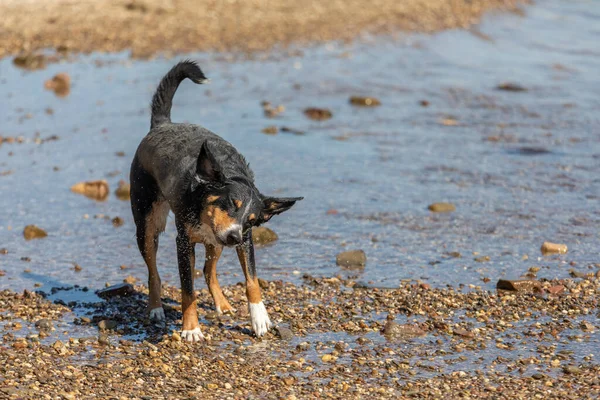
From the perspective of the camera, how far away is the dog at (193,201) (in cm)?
692

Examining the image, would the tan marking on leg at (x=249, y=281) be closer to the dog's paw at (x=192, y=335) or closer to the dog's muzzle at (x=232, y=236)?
→ the dog's paw at (x=192, y=335)

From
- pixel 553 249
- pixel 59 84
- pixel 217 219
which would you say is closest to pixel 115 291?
pixel 217 219

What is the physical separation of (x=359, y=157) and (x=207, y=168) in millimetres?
7012

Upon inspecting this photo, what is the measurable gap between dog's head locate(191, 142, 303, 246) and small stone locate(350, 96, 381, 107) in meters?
10.1

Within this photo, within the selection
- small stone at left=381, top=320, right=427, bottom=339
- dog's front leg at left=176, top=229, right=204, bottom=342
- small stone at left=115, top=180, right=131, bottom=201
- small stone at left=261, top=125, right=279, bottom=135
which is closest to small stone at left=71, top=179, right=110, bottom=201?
small stone at left=115, top=180, right=131, bottom=201

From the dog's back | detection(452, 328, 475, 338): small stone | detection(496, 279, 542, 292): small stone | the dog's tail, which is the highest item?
the dog's tail

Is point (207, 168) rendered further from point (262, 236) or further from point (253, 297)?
point (262, 236)

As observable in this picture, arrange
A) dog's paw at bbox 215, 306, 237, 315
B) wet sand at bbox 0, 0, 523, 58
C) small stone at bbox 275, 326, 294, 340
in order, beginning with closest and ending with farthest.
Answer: small stone at bbox 275, 326, 294, 340 < dog's paw at bbox 215, 306, 237, 315 < wet sand at bbox 0, 0, 523, 58

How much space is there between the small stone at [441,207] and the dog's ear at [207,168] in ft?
16.6

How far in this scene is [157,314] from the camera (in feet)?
26.9

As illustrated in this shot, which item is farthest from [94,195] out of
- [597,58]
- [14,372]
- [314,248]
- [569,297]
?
[597,58]

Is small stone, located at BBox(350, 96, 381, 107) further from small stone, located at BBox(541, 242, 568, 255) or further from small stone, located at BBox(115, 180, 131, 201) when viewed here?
small stone, located at BBox(541, 242, 568, 255)

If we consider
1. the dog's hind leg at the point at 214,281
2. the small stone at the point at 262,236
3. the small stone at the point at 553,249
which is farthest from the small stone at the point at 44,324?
the small stone at the point at 553,249

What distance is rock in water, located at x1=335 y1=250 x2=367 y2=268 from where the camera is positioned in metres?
9.69
